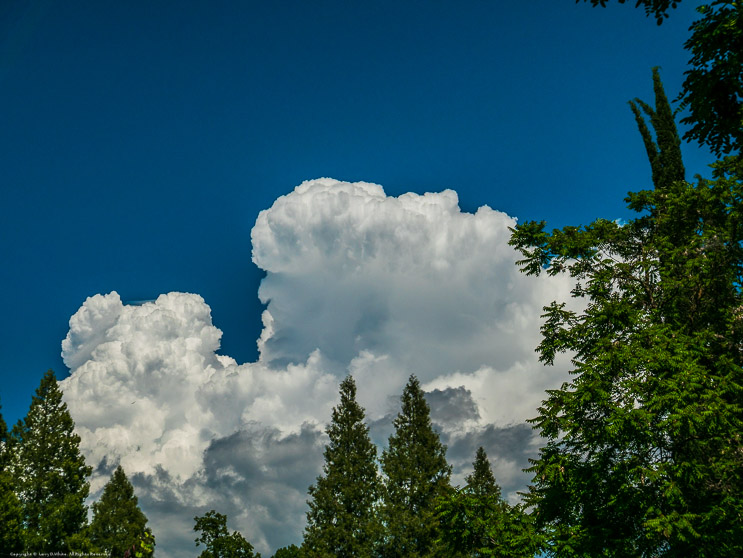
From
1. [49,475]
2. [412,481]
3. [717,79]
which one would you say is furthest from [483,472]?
[717,79]

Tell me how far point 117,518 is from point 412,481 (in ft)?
130

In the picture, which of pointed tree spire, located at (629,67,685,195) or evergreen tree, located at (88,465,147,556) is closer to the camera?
pointed tree spire, located at (629,67,685,195)

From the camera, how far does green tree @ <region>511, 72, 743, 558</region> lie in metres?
12.9

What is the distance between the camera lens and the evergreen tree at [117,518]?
5609cm

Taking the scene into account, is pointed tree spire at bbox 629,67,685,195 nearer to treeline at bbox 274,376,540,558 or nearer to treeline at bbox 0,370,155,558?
treeline at bbox 274,376,540,558

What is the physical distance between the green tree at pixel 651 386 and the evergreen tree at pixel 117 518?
173ft

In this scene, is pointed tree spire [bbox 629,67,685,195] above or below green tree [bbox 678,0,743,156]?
above

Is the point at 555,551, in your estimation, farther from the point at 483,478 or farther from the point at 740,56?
the point at 483,478

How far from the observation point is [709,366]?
16.1m

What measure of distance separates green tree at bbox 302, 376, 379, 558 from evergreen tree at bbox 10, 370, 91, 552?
15717 millimetres

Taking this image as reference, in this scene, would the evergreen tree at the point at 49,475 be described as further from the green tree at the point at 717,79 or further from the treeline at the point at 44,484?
the green tree at the point at 717,79

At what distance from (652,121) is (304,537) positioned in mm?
33323

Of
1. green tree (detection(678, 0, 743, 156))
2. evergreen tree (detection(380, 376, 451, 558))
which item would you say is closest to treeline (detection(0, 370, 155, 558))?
evergreen tree (detection(380, 376, 451, 558))

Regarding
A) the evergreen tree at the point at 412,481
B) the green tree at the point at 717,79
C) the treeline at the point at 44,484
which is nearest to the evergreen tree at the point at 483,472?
the evergreen tree at the point at 412,481
